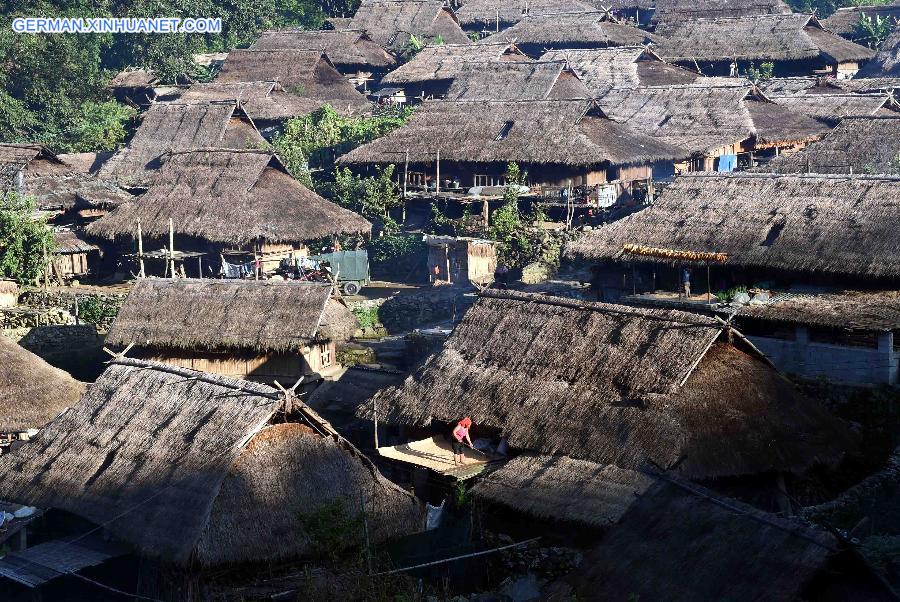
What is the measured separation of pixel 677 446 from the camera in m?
15.8

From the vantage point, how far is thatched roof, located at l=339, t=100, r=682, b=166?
33.1 m

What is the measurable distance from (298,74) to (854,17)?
23.8 m

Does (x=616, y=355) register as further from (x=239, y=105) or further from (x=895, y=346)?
(x=239, y=105)

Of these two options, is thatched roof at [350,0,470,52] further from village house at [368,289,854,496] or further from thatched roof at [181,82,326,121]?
village house at [368,289,854,496]

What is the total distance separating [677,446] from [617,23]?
38515mm

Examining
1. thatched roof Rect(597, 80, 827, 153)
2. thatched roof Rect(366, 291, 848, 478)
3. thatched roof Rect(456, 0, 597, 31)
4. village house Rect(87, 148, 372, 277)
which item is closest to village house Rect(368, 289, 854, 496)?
thatched roof Rect(366, 291, 848, 478)

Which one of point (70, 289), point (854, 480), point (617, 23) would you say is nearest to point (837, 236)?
point (854, 480)

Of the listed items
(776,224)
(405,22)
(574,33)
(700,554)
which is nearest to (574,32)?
(574,33)

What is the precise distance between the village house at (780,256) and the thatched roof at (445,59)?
71.7 feet

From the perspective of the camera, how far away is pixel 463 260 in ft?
100

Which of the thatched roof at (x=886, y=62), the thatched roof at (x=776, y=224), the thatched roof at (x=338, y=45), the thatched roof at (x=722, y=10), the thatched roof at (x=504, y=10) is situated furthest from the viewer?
the thatched roof at (x=504, y=10)

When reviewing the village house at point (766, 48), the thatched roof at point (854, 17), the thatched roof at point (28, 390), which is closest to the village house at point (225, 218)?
the thatched roof at point (28, 390)

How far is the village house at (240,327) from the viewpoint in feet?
74.8

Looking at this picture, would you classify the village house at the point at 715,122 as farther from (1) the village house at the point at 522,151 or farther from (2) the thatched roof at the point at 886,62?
(2) the thatched roof at the point at 886,62
